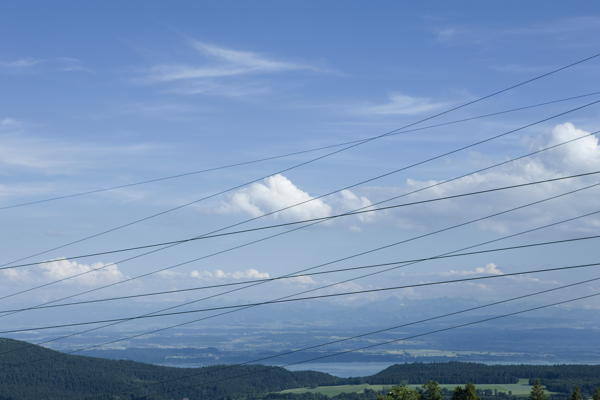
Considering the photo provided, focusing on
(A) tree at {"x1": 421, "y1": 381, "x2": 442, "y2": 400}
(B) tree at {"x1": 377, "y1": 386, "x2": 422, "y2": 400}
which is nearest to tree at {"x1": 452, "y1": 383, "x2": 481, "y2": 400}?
(A) tree at {"x1": 421, "y1": 381, "x2": 442, "y2": 400}

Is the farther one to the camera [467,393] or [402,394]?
[402,394]

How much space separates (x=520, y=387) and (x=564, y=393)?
27.3 meters

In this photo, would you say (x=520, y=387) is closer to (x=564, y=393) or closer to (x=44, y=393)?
(x=564, y=393)

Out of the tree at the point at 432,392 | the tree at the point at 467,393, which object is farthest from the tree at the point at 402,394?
the tree at the point at 467,393

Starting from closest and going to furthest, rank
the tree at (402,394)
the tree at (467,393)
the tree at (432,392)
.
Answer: the tree at (467,393)
the tree at (402,394)
the tree at (432,392)

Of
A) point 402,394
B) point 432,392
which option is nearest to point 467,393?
point 432,392

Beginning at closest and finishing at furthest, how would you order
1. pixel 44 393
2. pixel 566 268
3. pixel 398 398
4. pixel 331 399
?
pixel 566 268
pixel 398 398
pixel 331 399
pixel 44 393

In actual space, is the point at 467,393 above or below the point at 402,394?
below

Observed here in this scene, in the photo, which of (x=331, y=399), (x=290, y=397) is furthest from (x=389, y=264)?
(x=290, y=397)

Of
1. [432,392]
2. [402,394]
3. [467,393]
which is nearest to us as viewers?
[467,393]

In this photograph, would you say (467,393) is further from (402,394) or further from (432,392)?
(402,394)

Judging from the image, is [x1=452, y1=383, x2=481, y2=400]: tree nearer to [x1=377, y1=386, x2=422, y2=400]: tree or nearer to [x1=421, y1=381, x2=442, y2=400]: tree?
[x1=421, y1=381, x2=442, y2=400]: tree

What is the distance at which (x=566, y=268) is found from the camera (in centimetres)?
1980

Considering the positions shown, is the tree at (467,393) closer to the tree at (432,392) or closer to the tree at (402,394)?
the tree at (432,392)
